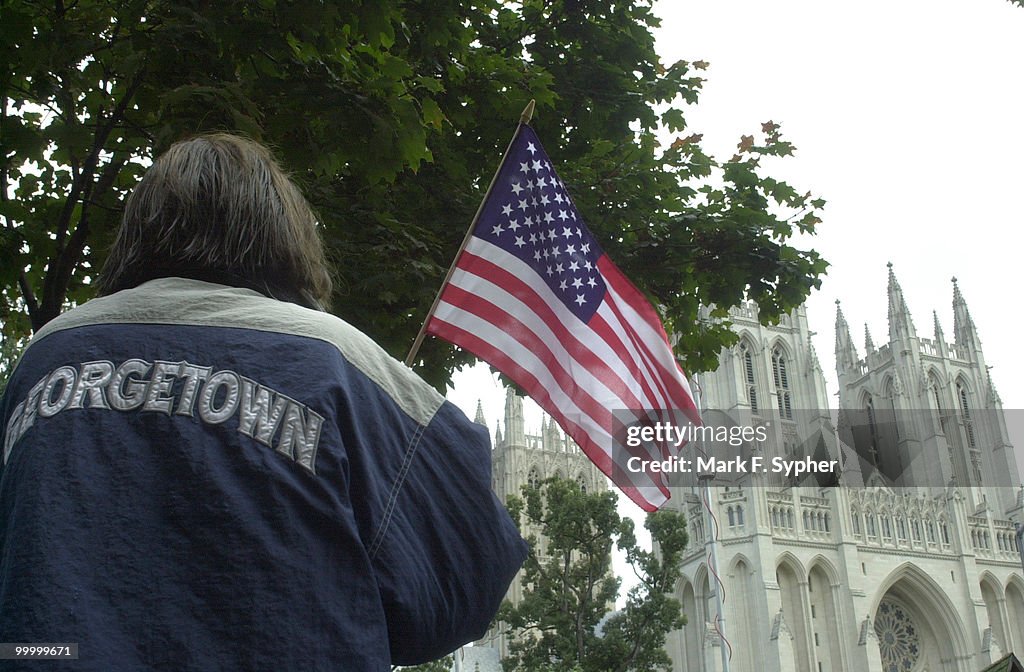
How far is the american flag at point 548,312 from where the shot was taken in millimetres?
4102

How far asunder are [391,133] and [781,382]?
54.0m

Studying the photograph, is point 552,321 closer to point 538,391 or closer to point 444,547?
point 538,391

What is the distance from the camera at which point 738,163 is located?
28.3ft

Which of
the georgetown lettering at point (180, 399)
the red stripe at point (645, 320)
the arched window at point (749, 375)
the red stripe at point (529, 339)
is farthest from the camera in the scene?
the arched window at point (749, 375)

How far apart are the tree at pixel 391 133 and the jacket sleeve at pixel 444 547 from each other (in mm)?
4193

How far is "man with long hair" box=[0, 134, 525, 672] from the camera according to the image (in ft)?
4.34

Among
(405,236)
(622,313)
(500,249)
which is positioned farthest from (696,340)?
(500,249)

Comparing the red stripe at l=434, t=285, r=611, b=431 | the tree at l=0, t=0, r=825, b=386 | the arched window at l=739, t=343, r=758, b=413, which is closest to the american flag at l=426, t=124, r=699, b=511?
the red stripe at l=434, t=285, r=611, b=431

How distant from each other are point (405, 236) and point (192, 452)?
5587mm

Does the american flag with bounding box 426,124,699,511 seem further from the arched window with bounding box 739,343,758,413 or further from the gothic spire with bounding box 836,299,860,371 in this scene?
the gothic spire with bounding box 836,299,860,371

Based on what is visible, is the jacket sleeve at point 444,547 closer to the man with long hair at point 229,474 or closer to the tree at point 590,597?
the man with long hair at point 229,474

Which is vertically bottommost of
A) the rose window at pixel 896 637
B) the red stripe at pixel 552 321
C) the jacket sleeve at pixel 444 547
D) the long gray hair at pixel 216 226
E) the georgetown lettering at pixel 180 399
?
the jacket sleeve at pixel 444 547

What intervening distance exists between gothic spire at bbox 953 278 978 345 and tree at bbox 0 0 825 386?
198 ft

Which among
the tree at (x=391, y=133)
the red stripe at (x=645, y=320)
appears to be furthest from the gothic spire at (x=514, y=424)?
the red stripe at (x=645, y=320)
